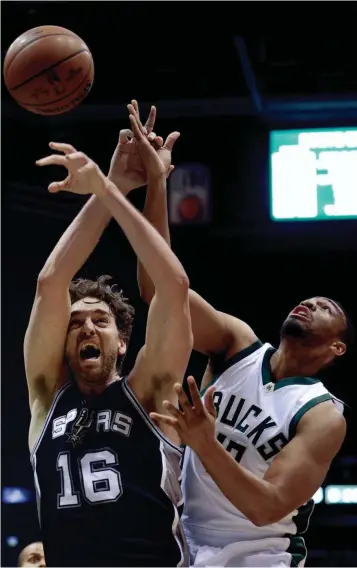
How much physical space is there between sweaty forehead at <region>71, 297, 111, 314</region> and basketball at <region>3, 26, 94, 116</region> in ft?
2.27

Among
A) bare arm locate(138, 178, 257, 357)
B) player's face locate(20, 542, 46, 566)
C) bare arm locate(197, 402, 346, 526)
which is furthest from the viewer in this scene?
player's face locate(20, 542, 46, 566)

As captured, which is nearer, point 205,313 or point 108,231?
point 205,313

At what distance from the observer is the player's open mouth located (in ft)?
10.4

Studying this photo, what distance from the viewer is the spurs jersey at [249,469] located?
3328 millimetres

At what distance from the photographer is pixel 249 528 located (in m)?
3.35

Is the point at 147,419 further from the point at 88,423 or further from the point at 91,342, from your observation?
the point at 91,342

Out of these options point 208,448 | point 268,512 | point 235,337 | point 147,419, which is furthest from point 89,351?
point 268,512

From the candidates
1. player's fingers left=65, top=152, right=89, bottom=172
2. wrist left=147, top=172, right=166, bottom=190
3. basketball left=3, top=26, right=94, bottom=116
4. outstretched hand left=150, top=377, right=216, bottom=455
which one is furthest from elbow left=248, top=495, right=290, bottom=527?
basketball left=3, top=26, right=94, bottom=116

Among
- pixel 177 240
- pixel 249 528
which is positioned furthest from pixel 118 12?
pixel 249 528

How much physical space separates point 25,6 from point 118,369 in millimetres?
4154

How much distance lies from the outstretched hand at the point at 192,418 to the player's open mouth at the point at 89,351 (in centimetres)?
43

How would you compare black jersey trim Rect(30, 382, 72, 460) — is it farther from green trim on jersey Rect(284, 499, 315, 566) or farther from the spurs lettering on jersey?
green trim on jersey Rect(284, 499, 315, 566)

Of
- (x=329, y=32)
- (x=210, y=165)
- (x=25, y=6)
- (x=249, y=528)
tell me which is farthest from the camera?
(x=210, y=165)

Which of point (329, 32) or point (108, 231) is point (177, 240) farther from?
point (329, 32)
